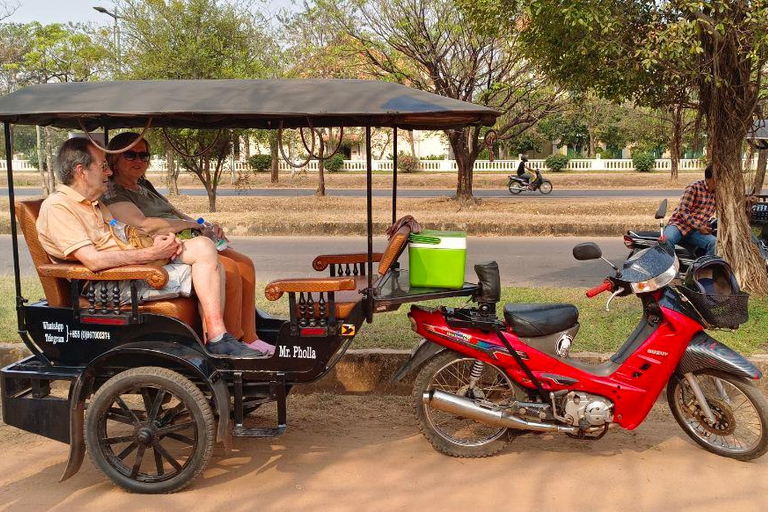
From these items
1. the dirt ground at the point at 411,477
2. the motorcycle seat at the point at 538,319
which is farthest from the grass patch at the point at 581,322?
the motorcycle seat at the point at 538,319

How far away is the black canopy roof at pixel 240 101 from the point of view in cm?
357

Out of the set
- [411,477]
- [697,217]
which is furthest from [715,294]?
[697,217]

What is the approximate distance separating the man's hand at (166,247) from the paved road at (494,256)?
4759 mm

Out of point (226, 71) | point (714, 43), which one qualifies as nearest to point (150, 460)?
point (714, 43)

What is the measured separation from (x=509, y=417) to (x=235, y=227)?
422 inches

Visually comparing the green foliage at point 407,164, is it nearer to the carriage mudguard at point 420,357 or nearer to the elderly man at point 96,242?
the carriage mudguard at point 420,357

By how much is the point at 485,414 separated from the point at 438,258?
0.86 meters

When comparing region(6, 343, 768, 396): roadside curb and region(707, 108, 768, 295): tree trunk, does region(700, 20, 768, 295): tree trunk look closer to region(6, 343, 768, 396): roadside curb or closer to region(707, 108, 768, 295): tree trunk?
region(707, 108, 768, 295): tree trunk

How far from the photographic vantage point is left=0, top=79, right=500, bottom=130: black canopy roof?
3.57 metres

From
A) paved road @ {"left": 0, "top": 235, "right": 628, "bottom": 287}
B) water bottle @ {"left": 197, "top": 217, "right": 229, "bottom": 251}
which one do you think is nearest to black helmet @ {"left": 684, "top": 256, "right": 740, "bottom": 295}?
water bottle @ {"left": 197, "top": 217, "right": 229, "bottom": 251}

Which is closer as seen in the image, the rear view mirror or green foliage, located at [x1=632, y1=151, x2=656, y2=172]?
the rear view mirror

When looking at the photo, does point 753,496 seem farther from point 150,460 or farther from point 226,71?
point 226,71

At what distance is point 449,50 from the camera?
55.5ft

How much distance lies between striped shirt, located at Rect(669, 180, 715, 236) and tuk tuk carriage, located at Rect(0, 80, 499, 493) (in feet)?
15.7
